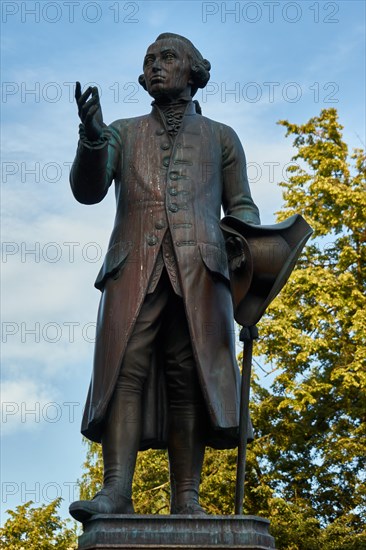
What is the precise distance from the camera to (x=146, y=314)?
21.7 feet

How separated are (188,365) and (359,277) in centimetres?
1632

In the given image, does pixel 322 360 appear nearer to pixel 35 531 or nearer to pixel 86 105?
pixel 35 531

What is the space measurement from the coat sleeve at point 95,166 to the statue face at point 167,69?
421mm

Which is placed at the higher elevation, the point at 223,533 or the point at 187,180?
the point at 187,180

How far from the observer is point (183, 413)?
21.8 ft

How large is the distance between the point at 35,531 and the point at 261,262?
15.6 meters

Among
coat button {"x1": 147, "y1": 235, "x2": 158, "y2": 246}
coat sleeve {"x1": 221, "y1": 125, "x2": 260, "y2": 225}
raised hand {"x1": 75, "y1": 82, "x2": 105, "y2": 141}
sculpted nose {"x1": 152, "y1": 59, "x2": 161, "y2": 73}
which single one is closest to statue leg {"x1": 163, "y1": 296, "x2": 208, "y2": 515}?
coat button {"x1": 147, "y1": 235, "x2": 158, "y2": 246}

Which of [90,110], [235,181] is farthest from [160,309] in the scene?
[90,110]

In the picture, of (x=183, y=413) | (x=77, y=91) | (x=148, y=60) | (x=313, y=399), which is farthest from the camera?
(x=313, y=399)

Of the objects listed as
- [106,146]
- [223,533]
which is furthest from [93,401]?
[106,146]

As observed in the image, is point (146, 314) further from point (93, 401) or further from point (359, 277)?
point (359, 277)

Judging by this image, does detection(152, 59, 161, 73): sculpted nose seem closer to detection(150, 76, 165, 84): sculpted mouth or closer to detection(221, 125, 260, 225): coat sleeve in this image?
detection(150, 76, 165, 84): sculpted mouth

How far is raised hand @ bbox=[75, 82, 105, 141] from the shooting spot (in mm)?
6371

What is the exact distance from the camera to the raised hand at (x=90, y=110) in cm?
637
